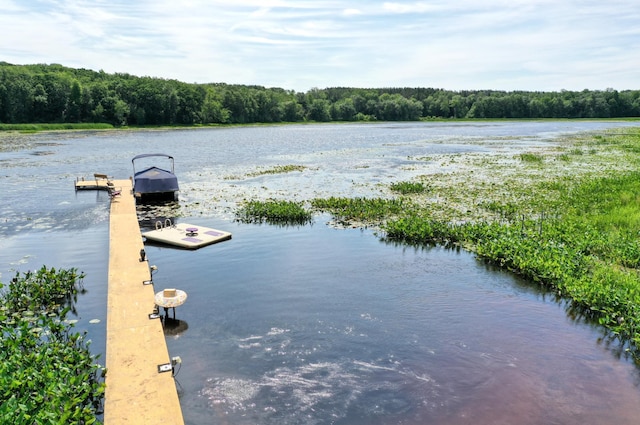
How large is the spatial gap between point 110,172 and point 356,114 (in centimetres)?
14571

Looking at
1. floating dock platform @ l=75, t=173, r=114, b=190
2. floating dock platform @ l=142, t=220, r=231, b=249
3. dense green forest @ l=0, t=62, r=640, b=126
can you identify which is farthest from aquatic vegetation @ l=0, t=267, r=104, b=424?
dense green forest @ l=0, t=62, r=640, b=126

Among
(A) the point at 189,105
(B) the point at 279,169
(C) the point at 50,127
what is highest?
(A) the point at 189,105

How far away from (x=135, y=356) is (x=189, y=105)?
12656 centimetres

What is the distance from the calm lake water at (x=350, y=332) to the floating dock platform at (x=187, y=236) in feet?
2.14

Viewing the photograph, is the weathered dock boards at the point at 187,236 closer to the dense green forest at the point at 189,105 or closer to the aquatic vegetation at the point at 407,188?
the aquatic vegetation at the point at 407,188

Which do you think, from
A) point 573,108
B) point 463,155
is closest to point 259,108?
point 463,155

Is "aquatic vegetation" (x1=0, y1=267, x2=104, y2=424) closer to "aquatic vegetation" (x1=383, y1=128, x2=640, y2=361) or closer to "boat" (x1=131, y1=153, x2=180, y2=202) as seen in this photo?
"aquatic vegetation" (x1=383, y1=128, x2=640, y2=361)

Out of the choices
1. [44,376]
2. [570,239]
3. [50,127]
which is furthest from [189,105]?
[44,376]

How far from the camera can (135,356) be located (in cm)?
1108

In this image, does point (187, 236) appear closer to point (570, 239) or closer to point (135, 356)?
point (135, 356)

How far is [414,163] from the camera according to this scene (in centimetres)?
5191

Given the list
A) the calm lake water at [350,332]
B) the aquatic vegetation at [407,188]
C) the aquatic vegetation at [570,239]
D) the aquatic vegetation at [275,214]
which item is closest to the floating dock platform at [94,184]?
the calm lake water at [350,332]

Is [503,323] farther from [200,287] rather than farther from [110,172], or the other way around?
[110,172]

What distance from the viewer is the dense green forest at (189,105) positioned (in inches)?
4237
